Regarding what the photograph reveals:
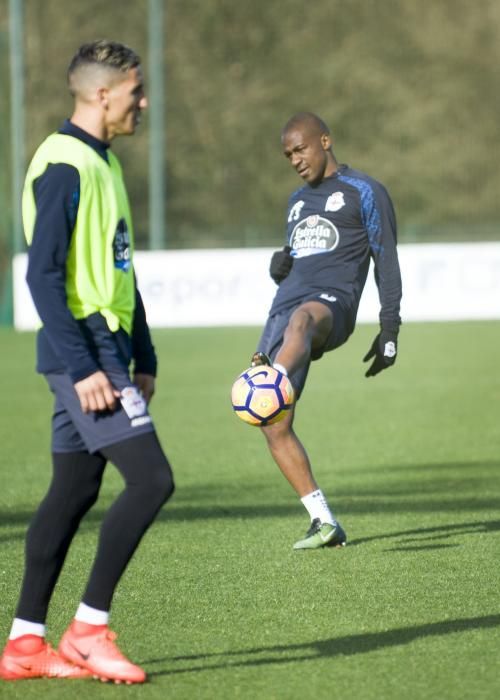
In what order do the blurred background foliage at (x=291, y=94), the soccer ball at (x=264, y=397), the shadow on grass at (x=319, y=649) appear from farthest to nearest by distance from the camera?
the blurred background foliage at (x=291, y=94) < the soccer ball at (x=264, y=397) < the shadow on grass at (x=319, y=649)

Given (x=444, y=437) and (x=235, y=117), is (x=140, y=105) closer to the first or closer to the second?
(x=444, y=437)

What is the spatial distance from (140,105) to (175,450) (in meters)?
6.62

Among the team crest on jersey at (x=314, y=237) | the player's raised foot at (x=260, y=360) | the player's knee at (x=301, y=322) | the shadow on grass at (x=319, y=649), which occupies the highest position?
the team crest on jersey at (x=314, y=237)

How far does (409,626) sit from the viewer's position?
5281 mm

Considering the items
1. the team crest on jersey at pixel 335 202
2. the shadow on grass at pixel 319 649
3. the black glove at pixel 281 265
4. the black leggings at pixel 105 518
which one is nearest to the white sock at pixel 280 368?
the black glove at pixel 281 265

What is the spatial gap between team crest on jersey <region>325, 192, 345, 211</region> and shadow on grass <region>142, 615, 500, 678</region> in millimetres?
2640

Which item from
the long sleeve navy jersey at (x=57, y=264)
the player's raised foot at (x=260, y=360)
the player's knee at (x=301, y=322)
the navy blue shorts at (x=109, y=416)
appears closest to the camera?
the long sleeve navy jersey at (x=57, y=264)

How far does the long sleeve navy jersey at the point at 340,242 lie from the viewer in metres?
7.16

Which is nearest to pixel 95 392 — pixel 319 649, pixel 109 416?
pixel 109 416

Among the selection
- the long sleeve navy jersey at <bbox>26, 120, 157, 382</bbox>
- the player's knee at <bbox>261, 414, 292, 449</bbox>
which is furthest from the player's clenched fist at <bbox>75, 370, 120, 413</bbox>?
the player's knee at <bbox>261, 414, 292, 449</bbox>

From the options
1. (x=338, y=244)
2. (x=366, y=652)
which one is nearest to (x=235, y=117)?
(x=338, y=244)

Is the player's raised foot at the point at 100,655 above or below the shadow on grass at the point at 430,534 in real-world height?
above

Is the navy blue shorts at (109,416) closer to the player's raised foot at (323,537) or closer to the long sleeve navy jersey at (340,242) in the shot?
the player's raised foot at (323,537)

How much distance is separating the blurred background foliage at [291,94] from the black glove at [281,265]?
32244 mm
